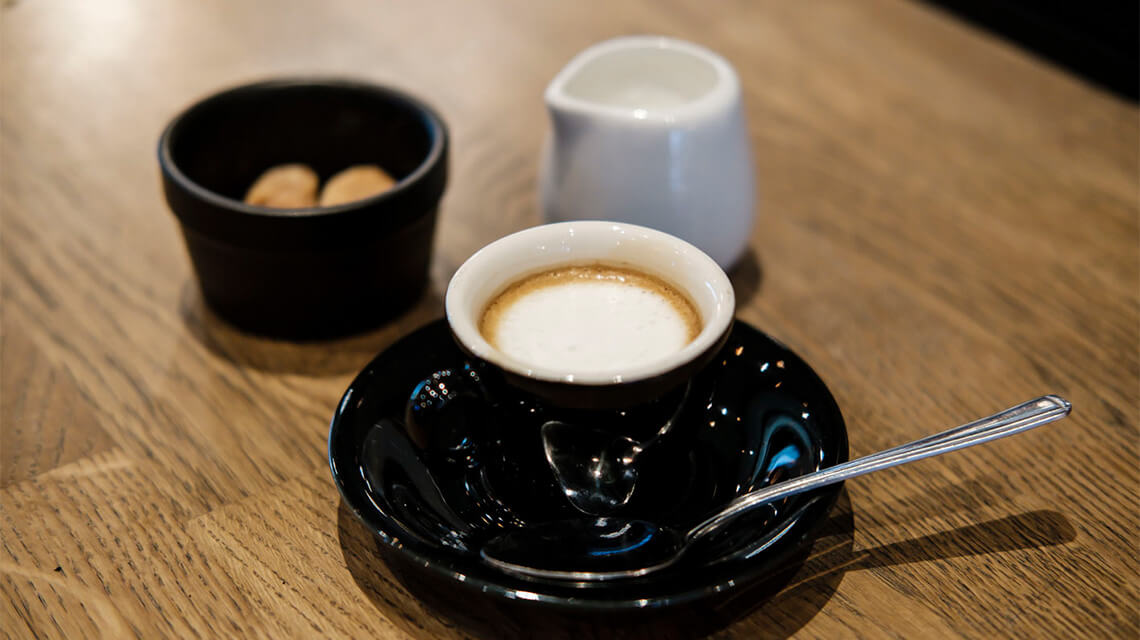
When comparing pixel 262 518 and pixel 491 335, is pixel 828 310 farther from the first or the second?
pixel 262 518

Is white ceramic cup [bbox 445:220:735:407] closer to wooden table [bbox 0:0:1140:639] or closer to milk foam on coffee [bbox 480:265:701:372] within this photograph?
milk foam on coffee [bbox 480:265:701:372]

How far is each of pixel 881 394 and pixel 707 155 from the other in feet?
0.73

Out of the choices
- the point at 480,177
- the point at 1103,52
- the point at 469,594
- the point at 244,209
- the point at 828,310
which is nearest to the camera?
the point at 469,594

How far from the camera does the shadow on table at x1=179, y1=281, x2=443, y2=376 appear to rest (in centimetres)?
73

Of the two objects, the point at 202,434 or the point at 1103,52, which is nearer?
the point at 202,434

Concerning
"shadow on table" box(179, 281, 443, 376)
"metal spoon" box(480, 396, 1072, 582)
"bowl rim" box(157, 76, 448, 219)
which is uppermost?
"bowl rim" box(157, 76, 448, 219)

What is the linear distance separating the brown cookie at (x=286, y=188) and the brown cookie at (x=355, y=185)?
0.01m


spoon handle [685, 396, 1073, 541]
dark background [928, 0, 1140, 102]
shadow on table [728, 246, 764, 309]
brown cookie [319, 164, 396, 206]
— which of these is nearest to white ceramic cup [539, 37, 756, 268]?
shadow on table [728, 246, 764, 309]

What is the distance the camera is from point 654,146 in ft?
2.38

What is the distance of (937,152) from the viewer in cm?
102

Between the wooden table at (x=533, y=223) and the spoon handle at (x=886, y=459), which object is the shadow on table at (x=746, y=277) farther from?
the spoon handle at (x=886, y=459)

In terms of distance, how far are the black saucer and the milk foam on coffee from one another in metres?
0.03

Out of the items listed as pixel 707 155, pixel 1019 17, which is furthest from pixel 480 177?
pixel 1019 17

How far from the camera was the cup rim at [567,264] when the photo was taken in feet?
1.64
